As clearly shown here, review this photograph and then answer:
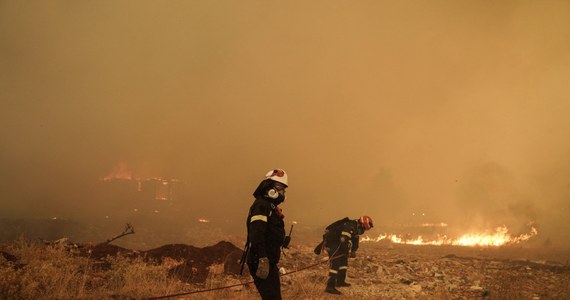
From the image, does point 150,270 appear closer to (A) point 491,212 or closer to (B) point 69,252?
(B) point 69,252

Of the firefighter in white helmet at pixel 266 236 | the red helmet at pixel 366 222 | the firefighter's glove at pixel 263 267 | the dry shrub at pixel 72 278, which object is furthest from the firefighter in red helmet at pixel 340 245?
the firefighter's glove at pixel 263 267

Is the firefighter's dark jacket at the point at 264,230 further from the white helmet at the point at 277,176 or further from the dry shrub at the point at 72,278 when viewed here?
the dry shrub at the point at 72,278

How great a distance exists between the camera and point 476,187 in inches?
2207

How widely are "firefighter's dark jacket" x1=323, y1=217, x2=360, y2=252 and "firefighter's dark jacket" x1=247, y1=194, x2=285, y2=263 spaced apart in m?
4.51

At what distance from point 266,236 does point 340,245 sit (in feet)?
15.7

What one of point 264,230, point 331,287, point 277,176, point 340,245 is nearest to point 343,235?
point 340,245

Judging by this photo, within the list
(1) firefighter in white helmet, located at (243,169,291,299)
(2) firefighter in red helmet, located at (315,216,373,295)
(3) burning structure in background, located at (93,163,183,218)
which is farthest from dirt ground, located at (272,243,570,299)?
(3) burning structure in background, located at (93,163,183,218)

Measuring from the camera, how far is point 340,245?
8.97 m

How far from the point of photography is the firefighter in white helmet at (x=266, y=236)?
14.2 ft

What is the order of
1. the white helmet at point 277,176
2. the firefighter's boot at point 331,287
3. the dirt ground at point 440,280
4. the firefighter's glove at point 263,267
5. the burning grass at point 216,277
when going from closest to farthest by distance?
1. the firefighter's glove at point 263,267
2. the white helmet at point 277,176
3. the burning grass at point 216,277
4. the firefighter's boot at point 331,287
5. the dirt ground at point 440,280

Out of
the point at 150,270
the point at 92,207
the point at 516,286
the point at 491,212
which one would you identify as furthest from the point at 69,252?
the point at 92,207

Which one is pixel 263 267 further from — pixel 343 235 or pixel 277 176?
pixel 343 235

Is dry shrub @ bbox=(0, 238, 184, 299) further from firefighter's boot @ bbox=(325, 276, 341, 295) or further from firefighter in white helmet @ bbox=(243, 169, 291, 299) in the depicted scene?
firefighter's boot @ bbox=(325, 276, 341, 295)

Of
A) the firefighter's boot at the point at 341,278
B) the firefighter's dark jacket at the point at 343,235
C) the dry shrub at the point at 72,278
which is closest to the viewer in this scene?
the dry shrub at the point at 72,278
